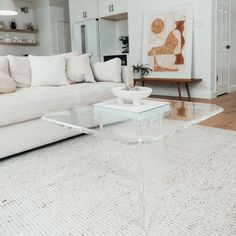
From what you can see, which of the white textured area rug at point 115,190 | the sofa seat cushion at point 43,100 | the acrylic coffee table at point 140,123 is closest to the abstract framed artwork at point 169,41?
the sofa seat cushion at point 43,100

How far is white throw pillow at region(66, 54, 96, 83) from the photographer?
3.21m

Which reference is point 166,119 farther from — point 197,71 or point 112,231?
point 197,71

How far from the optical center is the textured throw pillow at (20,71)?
114 inches

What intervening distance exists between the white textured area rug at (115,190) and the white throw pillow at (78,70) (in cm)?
103

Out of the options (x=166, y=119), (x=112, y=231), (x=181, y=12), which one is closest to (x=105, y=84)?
(x=166, y=119)

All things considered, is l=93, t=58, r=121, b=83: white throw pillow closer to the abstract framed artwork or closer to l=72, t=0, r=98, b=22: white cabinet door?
the abstract framed artwork

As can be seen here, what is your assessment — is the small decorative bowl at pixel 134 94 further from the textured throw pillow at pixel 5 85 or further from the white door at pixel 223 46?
the white door at pixel 223 46

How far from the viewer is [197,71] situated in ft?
15.2

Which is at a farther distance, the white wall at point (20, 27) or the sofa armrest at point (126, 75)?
the white wall at point (20, 27)

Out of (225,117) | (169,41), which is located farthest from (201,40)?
(225,117)

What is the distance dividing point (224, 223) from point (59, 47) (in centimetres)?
673

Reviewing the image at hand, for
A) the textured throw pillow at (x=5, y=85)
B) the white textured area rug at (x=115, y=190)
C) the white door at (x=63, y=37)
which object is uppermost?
the white door at (x=63, y=37)

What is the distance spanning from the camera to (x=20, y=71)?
9.64 ft

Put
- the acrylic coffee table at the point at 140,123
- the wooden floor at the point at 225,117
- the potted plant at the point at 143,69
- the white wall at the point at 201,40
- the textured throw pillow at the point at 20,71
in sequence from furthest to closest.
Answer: the potted plant at the point at 143,69 < the white wall at the point at 201,40 < the wooden floor at the point at 225,117 < the textured throw pillow at the point at 20,71 < the acrylic coffee table at the point at 140,123
